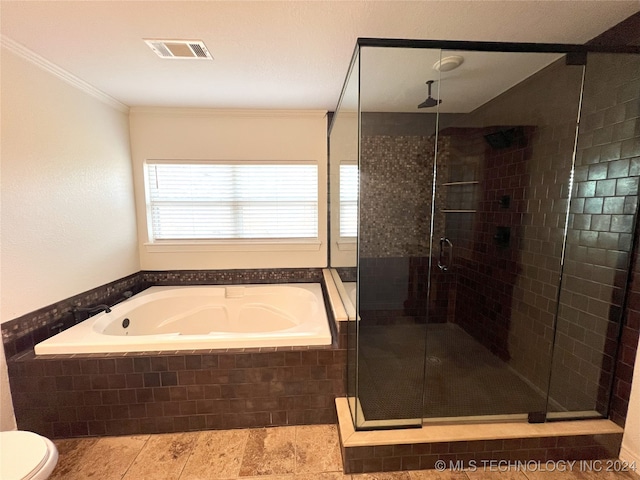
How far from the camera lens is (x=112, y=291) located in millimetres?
2438

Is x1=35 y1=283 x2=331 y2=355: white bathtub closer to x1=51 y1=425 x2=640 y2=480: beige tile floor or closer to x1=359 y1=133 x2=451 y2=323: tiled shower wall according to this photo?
x1=51 y1=425 x2=640 y2=480: beige tile floor

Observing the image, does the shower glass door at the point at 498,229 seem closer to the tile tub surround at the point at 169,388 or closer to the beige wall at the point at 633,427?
the beige wall at the point at 633,427

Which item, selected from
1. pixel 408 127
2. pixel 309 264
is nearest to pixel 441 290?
pixel 309 264

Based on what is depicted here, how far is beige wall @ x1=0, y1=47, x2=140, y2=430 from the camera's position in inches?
62.6

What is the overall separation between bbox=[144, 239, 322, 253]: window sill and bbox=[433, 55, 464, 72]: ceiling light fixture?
185cm

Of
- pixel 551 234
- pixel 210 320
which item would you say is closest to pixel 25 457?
pixel 210 320

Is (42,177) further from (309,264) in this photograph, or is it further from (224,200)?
(309,264)

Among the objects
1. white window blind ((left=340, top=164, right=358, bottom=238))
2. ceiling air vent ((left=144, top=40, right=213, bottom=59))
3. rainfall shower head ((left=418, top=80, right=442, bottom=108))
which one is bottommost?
white window blind ((left=340, top=164, right=358, bottom=238))

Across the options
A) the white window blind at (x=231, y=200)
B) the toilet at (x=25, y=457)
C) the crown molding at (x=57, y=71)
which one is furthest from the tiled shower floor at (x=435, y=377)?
the crown molding at (x=57, y=71)

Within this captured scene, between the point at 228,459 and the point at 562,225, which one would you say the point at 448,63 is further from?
the point at 228,459

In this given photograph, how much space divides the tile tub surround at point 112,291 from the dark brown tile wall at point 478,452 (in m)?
1.72

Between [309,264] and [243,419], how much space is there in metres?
1.59

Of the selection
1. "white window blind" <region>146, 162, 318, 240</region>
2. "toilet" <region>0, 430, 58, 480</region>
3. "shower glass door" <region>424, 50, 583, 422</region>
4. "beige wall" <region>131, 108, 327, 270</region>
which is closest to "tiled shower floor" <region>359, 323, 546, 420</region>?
"shower glass door" <region>424, 50, 583, 422</region>

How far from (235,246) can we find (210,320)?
2.59ft
